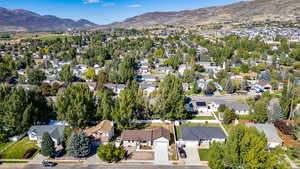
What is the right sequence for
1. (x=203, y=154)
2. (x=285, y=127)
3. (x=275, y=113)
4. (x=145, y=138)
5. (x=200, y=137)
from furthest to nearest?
(x=275, y=113), (x=285, y=127), (x=200, y=137), (x=145, y=138), (x=203, y=154)

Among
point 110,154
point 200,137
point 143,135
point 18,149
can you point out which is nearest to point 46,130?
point 18,149

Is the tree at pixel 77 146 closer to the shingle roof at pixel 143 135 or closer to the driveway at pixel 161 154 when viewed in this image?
the shingle roof at pixel 143 135

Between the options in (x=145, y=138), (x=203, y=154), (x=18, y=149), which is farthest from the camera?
(x=145, y=138)

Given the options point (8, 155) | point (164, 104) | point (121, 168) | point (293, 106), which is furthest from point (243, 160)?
point (8, 155)

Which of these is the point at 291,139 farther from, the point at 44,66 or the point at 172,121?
the point at 44,66

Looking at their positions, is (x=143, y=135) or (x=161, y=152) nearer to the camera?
(x=161, y=152)

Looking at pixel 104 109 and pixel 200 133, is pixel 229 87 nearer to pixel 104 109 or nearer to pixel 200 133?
pixel 200 133

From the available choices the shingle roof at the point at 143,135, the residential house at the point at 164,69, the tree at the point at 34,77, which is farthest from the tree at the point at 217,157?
the residential house at the point at 164,69
